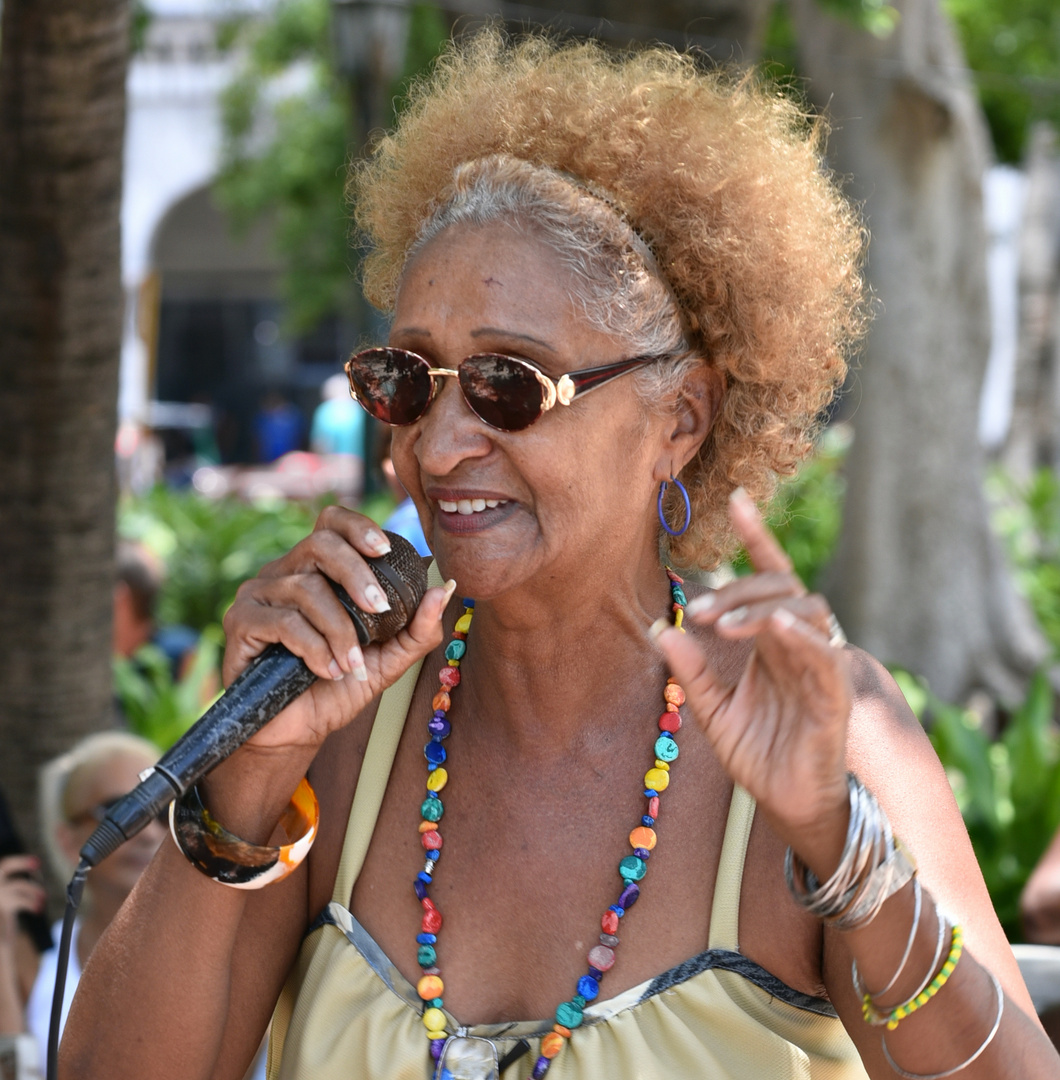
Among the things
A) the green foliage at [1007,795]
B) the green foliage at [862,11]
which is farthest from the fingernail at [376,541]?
the green foliage at [862,11]

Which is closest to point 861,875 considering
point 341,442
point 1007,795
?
point 1007,795

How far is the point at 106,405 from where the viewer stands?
4.46m

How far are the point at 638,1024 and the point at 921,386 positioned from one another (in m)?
8.23

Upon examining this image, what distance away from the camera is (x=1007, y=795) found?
5.29 meters

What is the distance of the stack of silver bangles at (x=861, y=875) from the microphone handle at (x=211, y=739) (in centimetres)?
78

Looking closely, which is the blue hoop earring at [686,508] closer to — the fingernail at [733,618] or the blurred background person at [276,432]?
the fingernail at [733,618]

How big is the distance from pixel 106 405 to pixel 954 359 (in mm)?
6863

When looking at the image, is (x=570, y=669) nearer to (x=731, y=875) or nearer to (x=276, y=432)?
(x=731, y=875)

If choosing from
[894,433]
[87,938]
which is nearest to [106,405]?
[87,938]

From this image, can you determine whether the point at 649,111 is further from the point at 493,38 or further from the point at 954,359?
the point at 954,359

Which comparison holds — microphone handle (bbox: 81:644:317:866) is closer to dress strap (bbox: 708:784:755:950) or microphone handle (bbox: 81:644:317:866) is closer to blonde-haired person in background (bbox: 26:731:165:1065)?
dress strap (bbox: 708:784:755:950)

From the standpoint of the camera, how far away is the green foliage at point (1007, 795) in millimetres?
4895

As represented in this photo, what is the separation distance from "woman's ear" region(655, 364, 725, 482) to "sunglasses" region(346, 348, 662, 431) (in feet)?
0.40

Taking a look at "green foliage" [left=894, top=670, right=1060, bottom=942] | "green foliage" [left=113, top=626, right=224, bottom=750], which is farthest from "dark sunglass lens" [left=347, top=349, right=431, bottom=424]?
"green foliage" [left=113, top=626, right=224, bottom=750]
